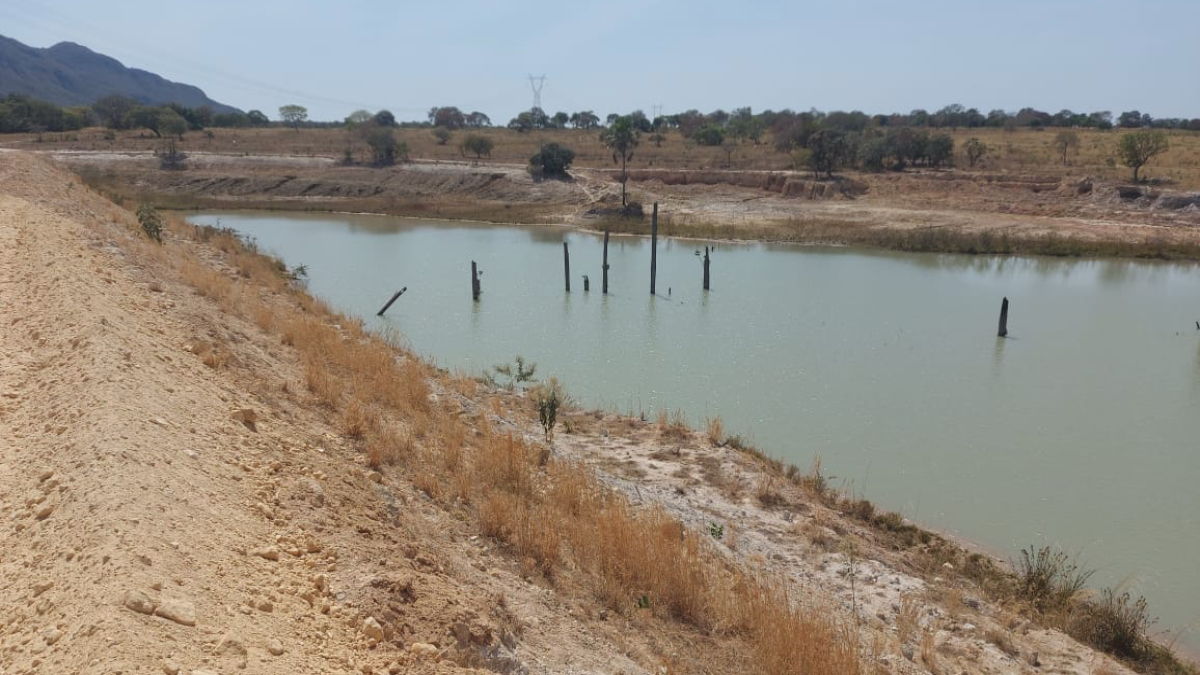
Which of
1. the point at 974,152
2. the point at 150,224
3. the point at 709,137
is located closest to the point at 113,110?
the point at 709,137

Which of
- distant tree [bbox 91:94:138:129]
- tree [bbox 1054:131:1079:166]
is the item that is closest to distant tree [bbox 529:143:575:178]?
tree [bbox 1054:131:1079:166]

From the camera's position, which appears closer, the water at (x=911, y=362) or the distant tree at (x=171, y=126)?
the water at (x=911, y=362)

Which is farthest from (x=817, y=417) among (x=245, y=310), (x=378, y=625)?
(x=378, y=625)

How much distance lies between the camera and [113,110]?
85.2 meters

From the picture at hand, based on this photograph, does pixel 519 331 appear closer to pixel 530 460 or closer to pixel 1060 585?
pixel 530 460

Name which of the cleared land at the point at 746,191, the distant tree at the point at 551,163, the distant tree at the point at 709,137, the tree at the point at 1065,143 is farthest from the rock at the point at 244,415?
the distant tree at the point at 709,137

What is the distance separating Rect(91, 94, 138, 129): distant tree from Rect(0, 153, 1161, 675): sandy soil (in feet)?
276

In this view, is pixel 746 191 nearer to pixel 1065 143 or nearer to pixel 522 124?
pixel 1065 143

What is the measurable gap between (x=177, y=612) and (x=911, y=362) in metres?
17.2

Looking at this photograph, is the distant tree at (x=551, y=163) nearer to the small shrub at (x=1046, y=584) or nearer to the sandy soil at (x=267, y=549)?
the sandy soil at (x=267, y=549)

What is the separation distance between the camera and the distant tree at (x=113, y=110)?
261 feet

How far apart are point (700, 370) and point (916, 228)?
27.8 metres

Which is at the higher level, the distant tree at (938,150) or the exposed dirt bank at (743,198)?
the distant tree at (938,150)

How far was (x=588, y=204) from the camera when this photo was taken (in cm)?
4822
